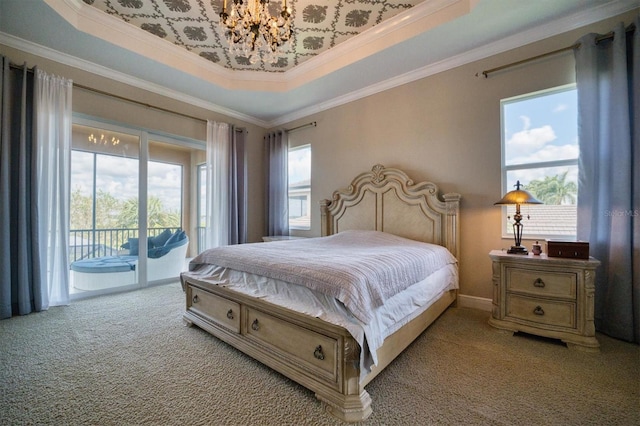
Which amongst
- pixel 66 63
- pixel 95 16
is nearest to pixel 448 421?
pixel 95 16

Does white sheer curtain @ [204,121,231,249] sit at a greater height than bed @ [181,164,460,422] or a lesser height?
greater

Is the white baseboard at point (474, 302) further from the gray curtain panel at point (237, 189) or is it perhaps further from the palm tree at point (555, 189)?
the gray curtain panel at point (237, 189)

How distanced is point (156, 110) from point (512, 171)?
15.3ft

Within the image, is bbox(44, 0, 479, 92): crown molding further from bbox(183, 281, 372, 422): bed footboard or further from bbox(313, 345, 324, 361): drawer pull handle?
bbox(313, 345, 324, 361): drawer pull handle

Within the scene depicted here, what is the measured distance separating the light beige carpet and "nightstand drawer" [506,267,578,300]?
0.40m

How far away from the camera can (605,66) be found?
2254 millimetres

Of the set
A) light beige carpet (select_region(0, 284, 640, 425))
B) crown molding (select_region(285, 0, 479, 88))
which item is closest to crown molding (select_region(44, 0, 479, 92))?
crown molding (select_region(285, 0, 479, 88))

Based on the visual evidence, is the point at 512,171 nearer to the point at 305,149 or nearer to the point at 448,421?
the point at 448,421

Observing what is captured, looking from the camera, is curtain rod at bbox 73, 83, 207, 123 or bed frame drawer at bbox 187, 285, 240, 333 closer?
bed frame drawer at bbox 187, 285, 240, 333

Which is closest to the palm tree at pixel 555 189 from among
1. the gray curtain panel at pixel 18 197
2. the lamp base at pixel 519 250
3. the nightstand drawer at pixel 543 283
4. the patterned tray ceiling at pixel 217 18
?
the lamp base at pixel 519 250

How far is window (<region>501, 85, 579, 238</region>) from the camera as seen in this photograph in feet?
8.28

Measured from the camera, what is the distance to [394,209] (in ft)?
11.0

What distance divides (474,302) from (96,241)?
479cm

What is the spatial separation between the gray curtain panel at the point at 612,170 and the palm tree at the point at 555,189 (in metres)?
0.22
